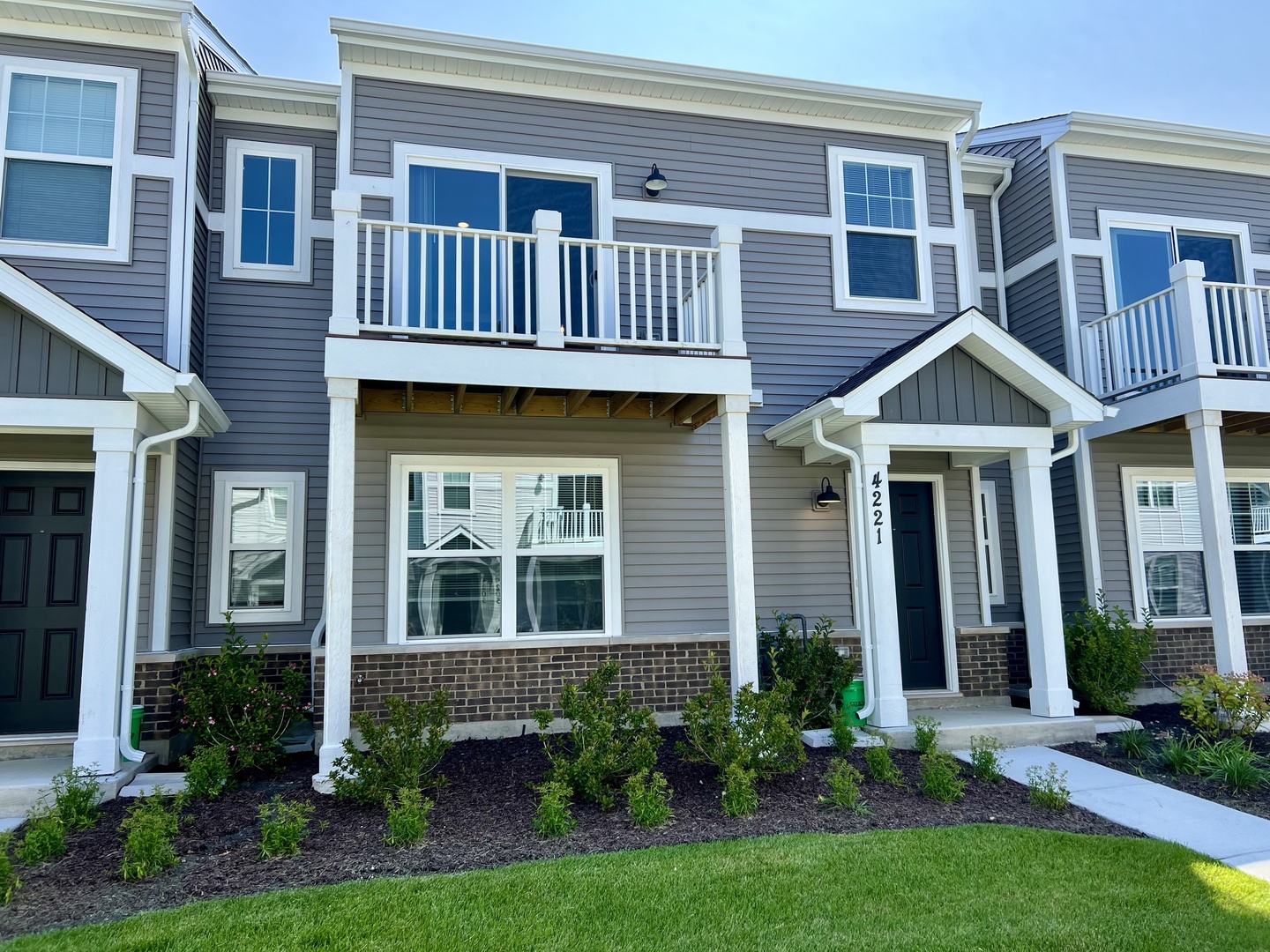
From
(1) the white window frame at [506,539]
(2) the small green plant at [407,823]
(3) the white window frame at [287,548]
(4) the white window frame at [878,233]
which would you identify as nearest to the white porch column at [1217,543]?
(4) the white window frame at [878,233]

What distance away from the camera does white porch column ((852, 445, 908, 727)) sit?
23.2ft

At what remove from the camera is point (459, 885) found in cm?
421

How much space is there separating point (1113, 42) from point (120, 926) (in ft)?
139

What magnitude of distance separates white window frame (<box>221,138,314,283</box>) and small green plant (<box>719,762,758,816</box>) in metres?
5.97

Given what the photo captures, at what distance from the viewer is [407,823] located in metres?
4.77

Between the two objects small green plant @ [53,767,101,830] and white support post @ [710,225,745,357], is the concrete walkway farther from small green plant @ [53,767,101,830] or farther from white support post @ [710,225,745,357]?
small green plant @ [53,767,101,830]

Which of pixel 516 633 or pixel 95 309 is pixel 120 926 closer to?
pixel 516 633

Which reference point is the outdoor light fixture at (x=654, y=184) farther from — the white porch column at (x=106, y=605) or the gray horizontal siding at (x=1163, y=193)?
the white porch column at (x=106, y=605)

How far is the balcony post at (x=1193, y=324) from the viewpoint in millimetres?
8219

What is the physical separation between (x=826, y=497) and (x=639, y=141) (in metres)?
3.92

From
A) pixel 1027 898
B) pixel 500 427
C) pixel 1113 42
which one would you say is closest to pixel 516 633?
pixel 500 427

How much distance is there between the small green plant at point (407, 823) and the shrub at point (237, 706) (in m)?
2.00

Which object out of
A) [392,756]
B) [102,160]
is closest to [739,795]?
[392,756]

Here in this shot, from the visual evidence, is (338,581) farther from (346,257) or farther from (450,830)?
(346,257)
